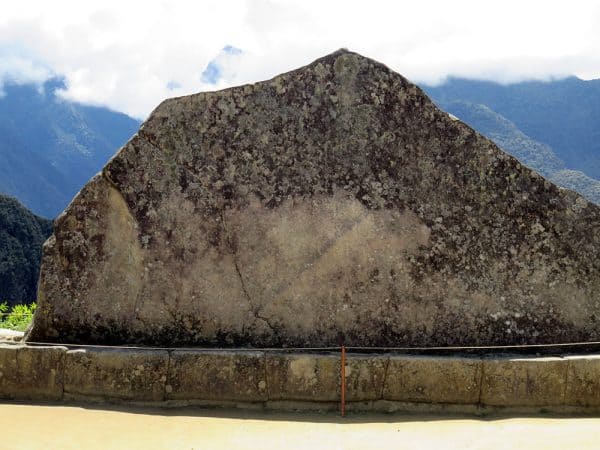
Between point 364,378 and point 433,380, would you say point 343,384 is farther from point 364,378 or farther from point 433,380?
point 433,380

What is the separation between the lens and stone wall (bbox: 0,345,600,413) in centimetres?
411

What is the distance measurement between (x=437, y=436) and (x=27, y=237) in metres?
34.7

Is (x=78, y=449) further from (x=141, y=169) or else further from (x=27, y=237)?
(x=27, y=237)

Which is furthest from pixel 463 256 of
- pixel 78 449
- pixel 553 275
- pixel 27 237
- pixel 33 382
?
pixel 27 237

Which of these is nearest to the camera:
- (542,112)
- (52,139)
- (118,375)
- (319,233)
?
(118,375)

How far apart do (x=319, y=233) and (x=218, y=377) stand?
3.69 feet

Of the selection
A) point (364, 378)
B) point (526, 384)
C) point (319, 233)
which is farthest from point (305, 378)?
point (526, 384)

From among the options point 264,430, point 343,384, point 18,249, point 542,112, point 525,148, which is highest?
point 542,112

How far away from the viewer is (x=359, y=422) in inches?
155

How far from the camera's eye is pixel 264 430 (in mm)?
3768

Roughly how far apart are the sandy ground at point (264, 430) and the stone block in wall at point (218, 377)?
121 millimetres

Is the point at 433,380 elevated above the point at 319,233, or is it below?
below

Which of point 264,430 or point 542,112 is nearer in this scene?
point 264,430

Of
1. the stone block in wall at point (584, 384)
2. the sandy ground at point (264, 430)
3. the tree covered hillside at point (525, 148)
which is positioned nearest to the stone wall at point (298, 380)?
the stone block in wall at point (584, 384)
